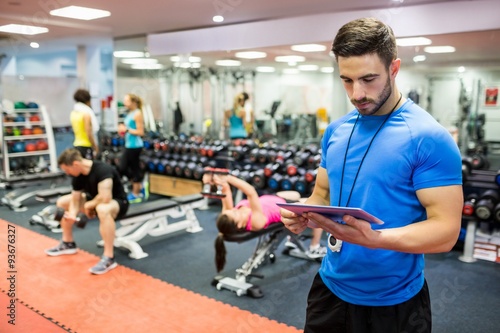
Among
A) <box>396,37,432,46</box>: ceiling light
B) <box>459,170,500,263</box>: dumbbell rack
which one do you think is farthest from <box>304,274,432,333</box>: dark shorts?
<box>396,37,432,46</box>: ceiling light

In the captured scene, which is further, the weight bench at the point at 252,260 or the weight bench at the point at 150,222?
the weight bench at the point at 150,222

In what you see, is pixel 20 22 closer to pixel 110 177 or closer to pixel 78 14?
pixel 78 14

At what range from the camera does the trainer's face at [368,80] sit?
2.82 feet

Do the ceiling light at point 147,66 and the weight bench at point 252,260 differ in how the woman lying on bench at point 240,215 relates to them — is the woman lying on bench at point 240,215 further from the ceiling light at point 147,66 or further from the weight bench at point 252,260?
the ceiling light at point 147,66

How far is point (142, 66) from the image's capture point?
6.22 metres

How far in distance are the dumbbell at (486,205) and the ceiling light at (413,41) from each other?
147cm

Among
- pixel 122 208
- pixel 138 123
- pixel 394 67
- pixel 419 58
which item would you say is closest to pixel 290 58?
pixel 419 58

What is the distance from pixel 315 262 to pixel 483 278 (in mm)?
1190

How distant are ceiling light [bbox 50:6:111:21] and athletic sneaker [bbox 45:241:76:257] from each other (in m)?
2.30

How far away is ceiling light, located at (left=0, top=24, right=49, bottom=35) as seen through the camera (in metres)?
5.25

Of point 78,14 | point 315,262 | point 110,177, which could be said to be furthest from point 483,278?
point 78,14

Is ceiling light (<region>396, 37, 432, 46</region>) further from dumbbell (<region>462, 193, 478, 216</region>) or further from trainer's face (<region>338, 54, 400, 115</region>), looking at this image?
trainer's face (<region>338, 54, 400, 115</region>)

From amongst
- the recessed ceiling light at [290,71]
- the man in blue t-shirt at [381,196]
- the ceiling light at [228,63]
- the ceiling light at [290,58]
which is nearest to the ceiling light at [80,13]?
the ceiling light at [228,63]

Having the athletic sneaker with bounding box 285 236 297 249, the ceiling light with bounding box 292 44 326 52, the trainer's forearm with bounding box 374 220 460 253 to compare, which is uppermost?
the ceiling light with bounding box 292 44 326 52
